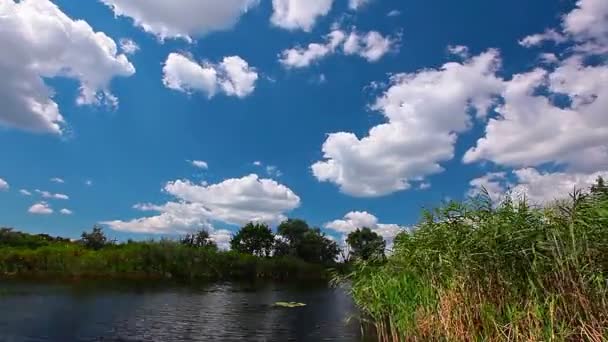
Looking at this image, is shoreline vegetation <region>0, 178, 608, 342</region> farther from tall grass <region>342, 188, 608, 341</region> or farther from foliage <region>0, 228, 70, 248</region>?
foliage <region>0, 228, 70, 248</region>

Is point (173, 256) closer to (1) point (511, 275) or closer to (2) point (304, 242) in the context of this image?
(2) point (304, 242)

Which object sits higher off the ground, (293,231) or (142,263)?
(293,231)

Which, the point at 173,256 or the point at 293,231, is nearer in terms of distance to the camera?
the point at 173,256

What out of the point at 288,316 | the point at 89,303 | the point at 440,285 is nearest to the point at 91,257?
the point at 89,303

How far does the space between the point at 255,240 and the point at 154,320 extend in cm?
9466

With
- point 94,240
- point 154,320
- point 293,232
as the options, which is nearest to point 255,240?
point 293,232

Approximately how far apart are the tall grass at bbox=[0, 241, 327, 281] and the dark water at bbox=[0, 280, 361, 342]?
92.0ft

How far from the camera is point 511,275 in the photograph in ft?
40.1

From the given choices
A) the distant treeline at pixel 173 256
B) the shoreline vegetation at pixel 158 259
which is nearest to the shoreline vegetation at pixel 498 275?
the distant treeline at pixel 173 256

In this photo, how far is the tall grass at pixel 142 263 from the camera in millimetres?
70125

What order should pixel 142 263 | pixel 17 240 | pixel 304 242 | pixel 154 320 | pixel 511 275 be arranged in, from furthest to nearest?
pixel 304 242 < pixel 17 240 < pixel 142 263 < pixel 154 320 < pixel 511 275

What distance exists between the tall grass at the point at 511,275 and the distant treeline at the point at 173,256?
2933cm

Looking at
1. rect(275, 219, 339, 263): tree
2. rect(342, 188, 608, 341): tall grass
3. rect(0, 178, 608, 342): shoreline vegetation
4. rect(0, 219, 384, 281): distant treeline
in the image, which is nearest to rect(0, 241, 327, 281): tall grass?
rect(0, 219, 384, 281): distant treeline

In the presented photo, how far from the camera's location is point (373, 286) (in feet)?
63.6
